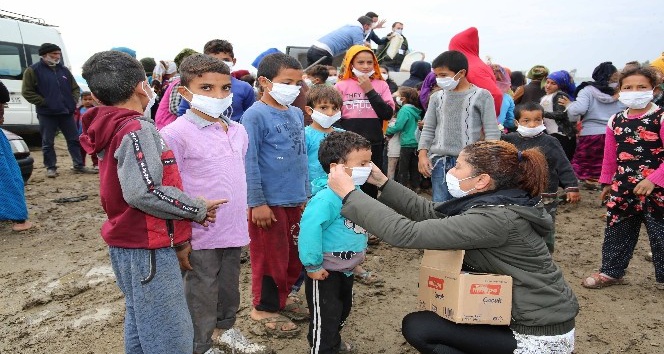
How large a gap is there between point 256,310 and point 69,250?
2.53 m

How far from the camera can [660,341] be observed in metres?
3.13

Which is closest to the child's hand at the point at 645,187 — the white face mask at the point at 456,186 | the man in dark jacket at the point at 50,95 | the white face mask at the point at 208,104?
the white face mask at the point at 456,186

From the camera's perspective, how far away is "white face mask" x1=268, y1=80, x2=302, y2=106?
3.08 metres

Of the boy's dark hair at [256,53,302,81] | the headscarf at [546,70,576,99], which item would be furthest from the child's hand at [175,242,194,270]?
the headscarf at [546,70,576,99]

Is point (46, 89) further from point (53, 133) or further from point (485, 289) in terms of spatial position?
point (485, 289)

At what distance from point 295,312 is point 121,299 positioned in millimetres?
1326

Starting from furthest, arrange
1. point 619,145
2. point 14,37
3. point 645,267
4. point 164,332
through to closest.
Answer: point 14,37 → point 645,267 → point 619,145 → point 164,332

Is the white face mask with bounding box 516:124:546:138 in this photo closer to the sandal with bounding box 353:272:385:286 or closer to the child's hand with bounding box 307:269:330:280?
the sandal with bounding box 353:272:385:286

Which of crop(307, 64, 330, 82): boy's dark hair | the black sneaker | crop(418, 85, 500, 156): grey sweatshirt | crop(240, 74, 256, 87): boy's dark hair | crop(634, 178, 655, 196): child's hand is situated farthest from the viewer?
the black sneaker

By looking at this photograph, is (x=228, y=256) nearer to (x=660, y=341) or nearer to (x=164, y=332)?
(x=164, y=332)

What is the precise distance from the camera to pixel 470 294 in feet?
7.15

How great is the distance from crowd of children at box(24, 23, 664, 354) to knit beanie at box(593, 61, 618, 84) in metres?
3.02

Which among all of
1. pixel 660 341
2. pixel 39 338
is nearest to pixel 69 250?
pixel 39 338

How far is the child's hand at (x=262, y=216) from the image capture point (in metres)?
2.94
